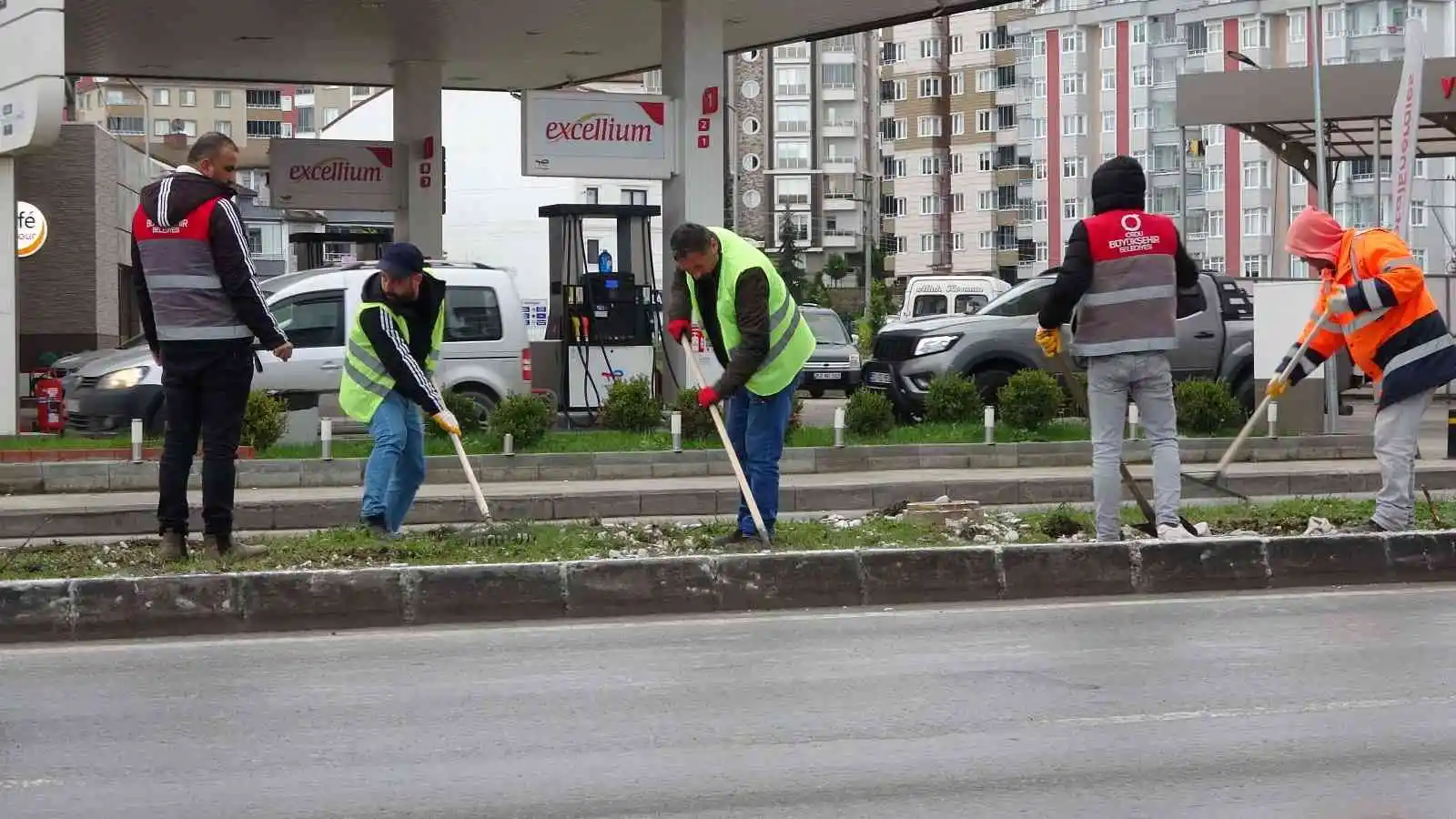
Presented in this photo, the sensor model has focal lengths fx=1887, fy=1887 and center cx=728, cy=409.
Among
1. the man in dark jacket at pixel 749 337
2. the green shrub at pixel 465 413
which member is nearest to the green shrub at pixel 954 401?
the green shrub at pixel 465 413

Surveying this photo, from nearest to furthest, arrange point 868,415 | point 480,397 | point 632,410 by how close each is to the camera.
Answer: point 868,415 → point 632,410 → point 480,397

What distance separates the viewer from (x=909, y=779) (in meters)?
5.33

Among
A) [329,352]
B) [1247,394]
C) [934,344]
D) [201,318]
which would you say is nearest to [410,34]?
[329,352]

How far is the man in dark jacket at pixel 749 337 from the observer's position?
31.1 feet

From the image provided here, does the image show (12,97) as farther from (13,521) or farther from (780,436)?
(780,436)

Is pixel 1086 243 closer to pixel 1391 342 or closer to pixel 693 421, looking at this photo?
pixel 1391 342

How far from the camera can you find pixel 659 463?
56.6ft

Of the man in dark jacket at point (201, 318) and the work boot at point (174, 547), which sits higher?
the man in dark jacket at point (201, 318)

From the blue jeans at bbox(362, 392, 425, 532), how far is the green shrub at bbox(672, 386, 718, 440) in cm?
782

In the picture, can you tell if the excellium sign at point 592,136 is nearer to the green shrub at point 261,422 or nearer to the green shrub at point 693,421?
the green shrub at point 693,421

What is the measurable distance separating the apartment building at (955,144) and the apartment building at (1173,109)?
2741mm

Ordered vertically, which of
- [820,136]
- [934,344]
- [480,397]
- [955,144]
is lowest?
[480,397]

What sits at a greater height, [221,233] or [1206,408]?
[221,233]

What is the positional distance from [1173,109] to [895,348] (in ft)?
201
